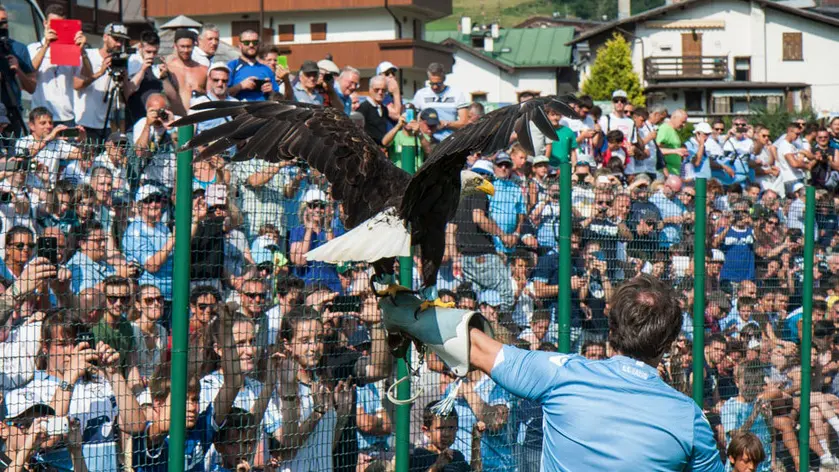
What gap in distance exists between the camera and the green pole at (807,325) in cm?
802

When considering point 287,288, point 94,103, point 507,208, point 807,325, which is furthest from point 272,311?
point 807,325

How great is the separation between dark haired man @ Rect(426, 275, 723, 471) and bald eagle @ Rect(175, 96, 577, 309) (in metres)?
1.13

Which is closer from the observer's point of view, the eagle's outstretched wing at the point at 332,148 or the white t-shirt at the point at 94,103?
the eagle's outstretched wing at the point at 332,148

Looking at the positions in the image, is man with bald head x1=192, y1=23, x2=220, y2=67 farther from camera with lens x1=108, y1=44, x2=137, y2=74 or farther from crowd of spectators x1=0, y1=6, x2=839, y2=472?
camera with lens x1=108, y1=44, x2=137, y2=74

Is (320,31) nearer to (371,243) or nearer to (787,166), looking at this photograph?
(787,166)

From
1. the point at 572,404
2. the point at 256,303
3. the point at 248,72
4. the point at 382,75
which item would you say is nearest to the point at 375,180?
the point at 256,303

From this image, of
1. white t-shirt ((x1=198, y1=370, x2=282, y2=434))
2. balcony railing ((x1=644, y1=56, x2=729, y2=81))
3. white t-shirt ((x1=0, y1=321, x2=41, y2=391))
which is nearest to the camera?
white t-shirt ((x1=0, y1=321, x2=41, y2=391))

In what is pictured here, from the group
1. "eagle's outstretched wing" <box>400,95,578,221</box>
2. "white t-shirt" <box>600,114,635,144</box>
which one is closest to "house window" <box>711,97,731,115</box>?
"white t-shirt" <box>600,114,635,144</box>

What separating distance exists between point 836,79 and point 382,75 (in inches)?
2124

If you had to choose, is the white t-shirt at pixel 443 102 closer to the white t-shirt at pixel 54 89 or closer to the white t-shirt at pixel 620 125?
the white t-shirt at pixel 620 125

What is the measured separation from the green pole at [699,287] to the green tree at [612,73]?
49460 mm

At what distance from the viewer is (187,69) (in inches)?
355

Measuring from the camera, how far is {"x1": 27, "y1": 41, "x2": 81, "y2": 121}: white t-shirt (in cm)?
843

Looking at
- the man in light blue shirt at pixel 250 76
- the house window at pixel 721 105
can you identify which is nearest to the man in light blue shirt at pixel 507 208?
the man in light blue shirt at pixel 250 76
